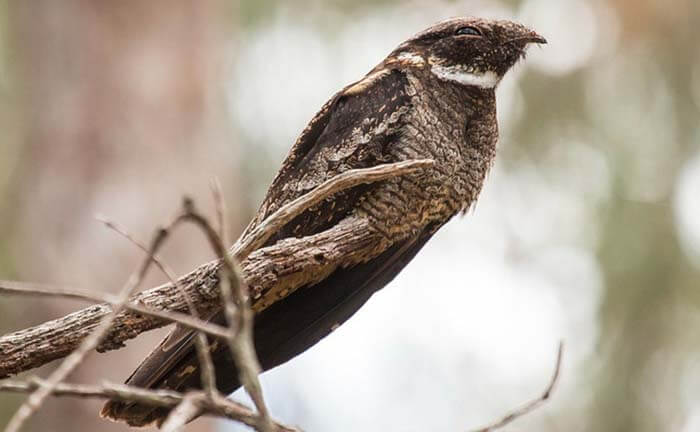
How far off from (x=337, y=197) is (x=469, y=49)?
0.82 metres

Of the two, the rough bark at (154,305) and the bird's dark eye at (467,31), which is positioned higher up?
the bird's dark eye at (467,31)

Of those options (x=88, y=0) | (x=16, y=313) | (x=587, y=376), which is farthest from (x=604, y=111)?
(x=16, y=313)

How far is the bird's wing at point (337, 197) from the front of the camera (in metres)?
3.51

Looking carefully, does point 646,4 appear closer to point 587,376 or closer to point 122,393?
point 587,376

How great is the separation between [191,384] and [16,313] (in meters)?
3.36

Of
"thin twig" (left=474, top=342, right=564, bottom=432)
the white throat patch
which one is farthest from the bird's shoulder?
"thin twig" (left=474, top=342, right=564, bottom=432)

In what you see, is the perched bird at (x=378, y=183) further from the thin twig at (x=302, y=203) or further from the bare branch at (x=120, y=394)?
the bare branch at (x=120, y=394)

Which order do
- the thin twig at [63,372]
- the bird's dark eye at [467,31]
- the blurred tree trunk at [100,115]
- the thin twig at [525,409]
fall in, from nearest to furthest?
1. the thin twig at [63,372]
2. the thin twig at [525,409]
3. the bird's dark eye at [467,31]
4. the blurred tree trunk at [100,115]

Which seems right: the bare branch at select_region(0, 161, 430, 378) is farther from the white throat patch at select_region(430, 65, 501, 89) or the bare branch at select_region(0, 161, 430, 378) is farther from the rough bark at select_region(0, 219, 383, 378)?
the white throat patch at select_region(430, 65, 501, 89)

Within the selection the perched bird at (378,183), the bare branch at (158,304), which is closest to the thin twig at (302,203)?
the bare branch at (158,304)

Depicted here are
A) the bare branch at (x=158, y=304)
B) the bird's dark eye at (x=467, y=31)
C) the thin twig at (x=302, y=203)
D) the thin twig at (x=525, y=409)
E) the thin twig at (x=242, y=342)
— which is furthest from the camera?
the bird's dark eye at (x=467, y=31)

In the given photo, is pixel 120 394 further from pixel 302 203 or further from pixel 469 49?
pixel 469 49

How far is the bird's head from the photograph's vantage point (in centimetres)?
380

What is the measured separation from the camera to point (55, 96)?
6.96 meters
